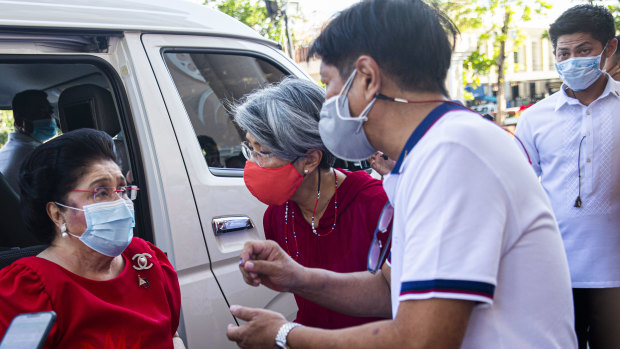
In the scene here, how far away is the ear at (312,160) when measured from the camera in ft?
7.55

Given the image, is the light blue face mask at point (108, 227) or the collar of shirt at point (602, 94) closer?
the light blue face mask at point (108, 227)

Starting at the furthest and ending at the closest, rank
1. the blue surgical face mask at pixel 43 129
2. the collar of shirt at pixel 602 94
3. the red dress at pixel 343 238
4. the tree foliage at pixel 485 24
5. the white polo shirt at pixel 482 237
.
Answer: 1. the tree foliage at pixel 485 24
2. the blue surgical face mask at pixel 43 129
3. the collar of shirt at pixel 602 94
4. the red dress at pixel 343 238
5. the white polo shirt at pixel 482 237

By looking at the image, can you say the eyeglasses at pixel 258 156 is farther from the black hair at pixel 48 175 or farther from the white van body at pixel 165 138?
the black hair at pixel 48 175

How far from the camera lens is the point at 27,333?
1.11 meters

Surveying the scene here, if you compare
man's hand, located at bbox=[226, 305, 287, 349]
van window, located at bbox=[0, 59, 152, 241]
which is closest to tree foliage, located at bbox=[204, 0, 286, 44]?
van window, located at bbox=[0, 59, 152, 241]

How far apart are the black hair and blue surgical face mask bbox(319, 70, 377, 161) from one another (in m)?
1.02

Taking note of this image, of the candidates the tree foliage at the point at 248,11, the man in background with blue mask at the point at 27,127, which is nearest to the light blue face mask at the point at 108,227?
the man in background with blue mask at the point at 27,127

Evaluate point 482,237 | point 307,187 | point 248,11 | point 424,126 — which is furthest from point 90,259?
point 248,11

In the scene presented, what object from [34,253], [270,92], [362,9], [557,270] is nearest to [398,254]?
[557,270]

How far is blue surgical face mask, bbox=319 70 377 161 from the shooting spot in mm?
1429

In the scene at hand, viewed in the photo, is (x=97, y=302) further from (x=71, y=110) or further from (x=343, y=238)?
(x=71, y=110)

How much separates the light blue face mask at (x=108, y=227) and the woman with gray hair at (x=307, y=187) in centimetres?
54

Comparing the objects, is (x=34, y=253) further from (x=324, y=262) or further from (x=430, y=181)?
(x=430, y=181)

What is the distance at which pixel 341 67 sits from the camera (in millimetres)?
1421
